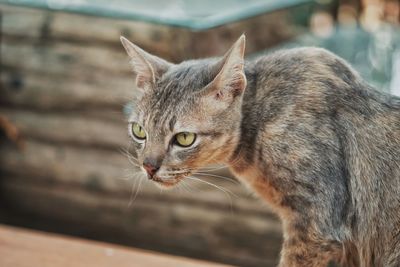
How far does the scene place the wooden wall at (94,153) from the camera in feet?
13.1

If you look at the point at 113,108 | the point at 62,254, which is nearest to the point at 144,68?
the point at 62,254

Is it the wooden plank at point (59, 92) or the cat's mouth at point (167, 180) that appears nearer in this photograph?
the cat's mouth at point (167, 180)

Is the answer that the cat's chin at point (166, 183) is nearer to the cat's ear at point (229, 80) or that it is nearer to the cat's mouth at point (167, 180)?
the cat's mouth at point (167, 180)

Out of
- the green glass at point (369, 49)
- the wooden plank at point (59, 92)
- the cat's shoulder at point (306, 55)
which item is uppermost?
the cat's shoulder at point (306, 55)

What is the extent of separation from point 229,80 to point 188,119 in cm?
16

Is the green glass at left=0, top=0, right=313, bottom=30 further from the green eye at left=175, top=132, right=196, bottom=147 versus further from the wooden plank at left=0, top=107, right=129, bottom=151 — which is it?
the green eye at left=175, top=132, right=196, bottom=147

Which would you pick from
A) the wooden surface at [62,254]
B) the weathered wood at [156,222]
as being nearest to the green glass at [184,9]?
the weathered wood at [156,222]

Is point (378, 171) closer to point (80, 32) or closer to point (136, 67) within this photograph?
point (136, 67)

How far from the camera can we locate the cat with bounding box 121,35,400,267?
1.82 m

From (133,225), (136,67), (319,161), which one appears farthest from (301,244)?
(133,225)

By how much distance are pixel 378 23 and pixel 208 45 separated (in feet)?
4.34

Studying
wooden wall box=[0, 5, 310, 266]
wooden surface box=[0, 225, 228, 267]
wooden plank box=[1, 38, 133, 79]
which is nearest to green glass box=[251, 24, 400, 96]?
wooden wall box=[0, 5, 310, 266]

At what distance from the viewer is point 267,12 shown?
3781 mm

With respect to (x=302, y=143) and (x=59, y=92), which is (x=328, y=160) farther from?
(x=59, y=92)
